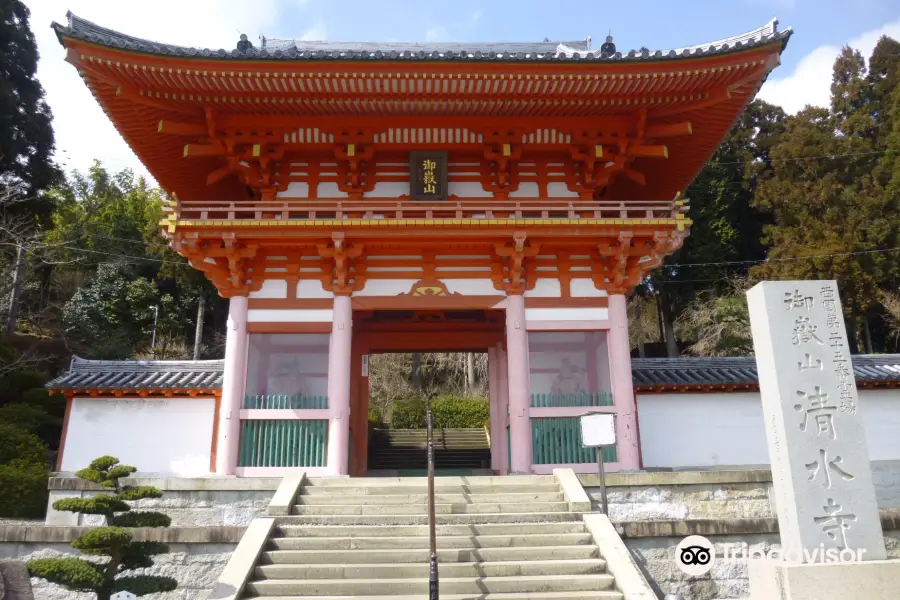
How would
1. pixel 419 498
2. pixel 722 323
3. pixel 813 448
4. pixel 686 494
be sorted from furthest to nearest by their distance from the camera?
pixel 722 323
pixel 686 494
pixel 419 498
pixel 813 448

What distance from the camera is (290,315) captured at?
36.3 feet

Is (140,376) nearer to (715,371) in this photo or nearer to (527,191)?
(527,191)

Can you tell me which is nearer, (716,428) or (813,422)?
(813,422)

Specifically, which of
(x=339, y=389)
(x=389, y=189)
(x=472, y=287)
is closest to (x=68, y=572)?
(x=339, y=389)

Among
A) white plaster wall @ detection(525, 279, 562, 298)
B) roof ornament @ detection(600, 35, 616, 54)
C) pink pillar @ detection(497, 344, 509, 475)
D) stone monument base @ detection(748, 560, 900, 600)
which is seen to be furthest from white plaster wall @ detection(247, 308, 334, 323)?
stone monument base @ detection(748, 560, 900, 600)

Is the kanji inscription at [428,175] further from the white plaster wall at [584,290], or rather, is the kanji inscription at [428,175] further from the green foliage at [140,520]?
the green foliage at [140,520]

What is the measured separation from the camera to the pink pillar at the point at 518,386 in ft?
34.2

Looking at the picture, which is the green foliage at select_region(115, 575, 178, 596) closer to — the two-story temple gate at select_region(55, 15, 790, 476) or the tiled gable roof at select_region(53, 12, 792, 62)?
the two-story temple gate at select_region(55, 15, 790, 476)

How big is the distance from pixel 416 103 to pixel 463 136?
1.30 m

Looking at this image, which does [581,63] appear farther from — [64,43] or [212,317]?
[212,317]

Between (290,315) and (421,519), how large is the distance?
15.5 ft

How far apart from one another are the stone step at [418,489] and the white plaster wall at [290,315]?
310cm

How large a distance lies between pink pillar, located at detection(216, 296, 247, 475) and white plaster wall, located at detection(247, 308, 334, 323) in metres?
0.19

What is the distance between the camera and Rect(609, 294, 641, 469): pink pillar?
1058 centimetres
